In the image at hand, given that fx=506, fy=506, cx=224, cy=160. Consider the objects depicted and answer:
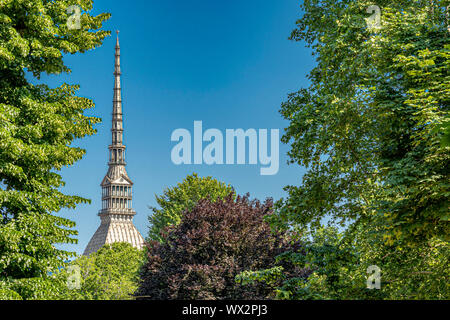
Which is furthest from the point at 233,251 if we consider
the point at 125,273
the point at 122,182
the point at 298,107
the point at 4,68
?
the point at 122,182

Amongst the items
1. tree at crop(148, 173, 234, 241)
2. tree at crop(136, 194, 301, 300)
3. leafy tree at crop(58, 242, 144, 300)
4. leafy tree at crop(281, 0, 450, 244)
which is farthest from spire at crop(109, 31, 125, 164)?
leafy tree at crop(281, 0, 450, 244)

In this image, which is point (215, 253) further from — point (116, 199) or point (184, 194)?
point (116, 199)

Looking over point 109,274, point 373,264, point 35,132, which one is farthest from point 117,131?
point 373,264

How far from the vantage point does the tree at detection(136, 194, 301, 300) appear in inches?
1125

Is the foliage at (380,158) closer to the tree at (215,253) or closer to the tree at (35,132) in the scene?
the tree at (35,132)

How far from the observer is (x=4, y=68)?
53.9 ft

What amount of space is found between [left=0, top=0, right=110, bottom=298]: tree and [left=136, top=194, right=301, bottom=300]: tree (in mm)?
13268

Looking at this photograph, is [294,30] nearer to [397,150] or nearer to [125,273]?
[397,150]

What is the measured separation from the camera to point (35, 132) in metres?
15.6

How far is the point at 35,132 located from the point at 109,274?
4594cm

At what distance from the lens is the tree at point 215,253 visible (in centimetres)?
2856

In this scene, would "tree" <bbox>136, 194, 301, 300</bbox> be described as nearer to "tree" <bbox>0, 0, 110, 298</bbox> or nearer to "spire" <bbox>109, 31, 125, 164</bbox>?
"tree" <bbox>0, 0, 110, 298</bbox>

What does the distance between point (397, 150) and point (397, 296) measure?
13.0 feet

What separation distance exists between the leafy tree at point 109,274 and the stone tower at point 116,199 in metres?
Result: 37.8
